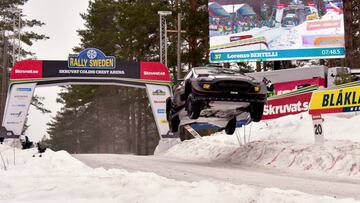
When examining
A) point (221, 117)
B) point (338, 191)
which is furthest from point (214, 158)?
point (338, 191)

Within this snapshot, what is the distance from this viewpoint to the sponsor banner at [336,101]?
12.9 metres

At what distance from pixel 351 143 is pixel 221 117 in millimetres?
5395

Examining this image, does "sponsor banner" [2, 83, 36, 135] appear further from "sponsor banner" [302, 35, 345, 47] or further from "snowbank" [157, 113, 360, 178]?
"sponsor banner" [302, 35, 345, 47]

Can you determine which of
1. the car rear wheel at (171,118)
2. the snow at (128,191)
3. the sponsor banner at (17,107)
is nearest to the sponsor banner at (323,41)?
the car rear wheel at (171,118)

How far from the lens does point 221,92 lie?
13211mm

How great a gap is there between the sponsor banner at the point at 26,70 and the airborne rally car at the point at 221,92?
10.8 meters

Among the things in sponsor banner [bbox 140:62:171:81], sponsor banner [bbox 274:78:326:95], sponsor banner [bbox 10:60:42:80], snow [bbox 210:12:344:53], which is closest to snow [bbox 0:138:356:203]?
sponsor banner [bbox 10:60:42:80]

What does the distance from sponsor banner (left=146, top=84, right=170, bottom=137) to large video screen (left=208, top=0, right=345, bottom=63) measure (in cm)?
589

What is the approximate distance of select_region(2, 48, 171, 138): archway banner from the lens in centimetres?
2200

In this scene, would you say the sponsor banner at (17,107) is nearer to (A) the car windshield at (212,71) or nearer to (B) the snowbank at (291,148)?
(B) the snowbank at (291,148)

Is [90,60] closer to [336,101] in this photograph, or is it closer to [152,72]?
[152,72]

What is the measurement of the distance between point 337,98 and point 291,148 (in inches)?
81.3

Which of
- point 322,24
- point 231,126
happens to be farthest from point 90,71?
point 322,24

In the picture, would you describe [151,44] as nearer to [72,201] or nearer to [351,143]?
[351,143]
